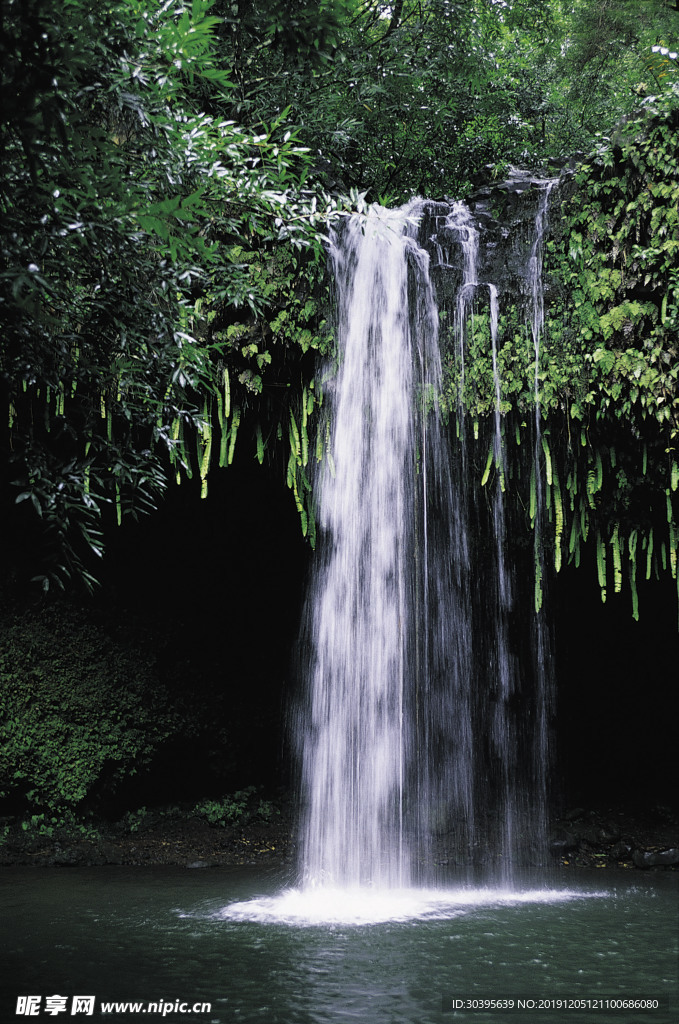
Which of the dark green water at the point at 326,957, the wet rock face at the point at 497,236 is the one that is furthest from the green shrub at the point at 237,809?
the wet rock face at the point at 497,236

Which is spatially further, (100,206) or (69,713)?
(69,713)

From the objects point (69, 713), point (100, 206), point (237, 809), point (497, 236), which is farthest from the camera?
point (237, 809)

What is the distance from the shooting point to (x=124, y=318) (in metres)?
4.27

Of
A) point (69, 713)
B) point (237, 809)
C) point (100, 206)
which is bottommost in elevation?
point (237, 809)

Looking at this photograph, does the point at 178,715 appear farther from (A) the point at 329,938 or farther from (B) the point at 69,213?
(B) the point at 69,213

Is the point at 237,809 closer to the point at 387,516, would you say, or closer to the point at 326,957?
the point at 387,516

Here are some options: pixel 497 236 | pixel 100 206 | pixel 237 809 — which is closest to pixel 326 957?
pixel 100 206

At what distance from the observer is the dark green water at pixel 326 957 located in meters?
3.63

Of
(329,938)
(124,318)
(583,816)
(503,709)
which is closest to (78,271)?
(124,318)

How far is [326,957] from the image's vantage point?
4.41m

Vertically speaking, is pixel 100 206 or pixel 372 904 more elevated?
pixel 100 206

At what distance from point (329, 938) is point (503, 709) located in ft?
15.2

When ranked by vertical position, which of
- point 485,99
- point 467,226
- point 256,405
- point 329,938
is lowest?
point 329,938

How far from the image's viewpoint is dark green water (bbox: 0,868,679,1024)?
143 inches
